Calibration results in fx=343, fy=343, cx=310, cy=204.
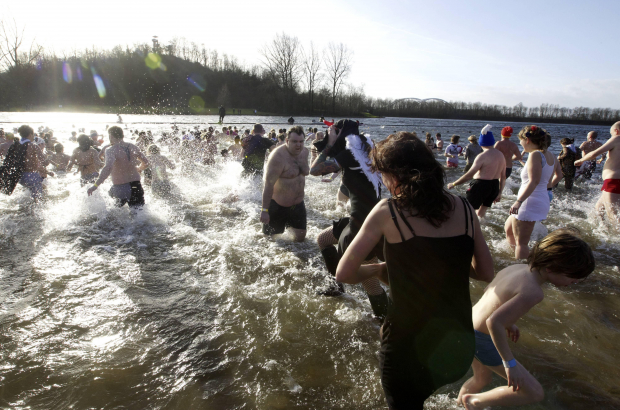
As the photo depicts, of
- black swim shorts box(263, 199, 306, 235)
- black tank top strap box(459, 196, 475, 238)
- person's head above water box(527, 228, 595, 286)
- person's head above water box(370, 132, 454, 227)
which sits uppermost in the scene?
person's head above water box(370, 132, 454, 227)

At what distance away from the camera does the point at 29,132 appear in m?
6.45

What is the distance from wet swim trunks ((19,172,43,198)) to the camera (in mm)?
6680

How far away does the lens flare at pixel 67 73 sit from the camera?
62344 millimetres

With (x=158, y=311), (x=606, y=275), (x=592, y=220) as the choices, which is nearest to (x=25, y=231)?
(x=158, y=311)

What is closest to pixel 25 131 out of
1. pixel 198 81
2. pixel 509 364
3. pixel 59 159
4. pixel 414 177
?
pixel 59 159

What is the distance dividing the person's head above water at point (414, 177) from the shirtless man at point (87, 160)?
7849mm

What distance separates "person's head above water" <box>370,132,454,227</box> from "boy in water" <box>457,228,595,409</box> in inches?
25.9

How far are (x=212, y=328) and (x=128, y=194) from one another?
3619mm

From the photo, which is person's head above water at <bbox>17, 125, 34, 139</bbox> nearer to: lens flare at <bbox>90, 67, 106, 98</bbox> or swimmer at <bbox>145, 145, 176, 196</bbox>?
swimmer at <bbox>145, 145, 176, 196</bbox>

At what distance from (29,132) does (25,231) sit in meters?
1.93

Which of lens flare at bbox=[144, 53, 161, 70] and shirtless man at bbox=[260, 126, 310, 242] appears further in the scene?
lens flare at bbox=[144, 53, 161, 70]

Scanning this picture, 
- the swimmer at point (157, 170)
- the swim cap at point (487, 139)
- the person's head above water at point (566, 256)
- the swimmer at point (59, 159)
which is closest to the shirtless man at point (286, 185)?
the swim cap at point (487, 139)

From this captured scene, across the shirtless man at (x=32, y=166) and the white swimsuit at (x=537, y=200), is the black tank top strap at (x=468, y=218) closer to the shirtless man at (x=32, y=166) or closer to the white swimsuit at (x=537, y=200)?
the white swimsuit at (x=537, y=200)

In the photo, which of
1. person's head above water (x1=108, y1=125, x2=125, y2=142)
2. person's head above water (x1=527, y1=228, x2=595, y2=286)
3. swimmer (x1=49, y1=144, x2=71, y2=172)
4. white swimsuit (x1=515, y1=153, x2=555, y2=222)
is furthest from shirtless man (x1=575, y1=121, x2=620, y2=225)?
swimmer (x1=49, y1=144, x2=71, y2=172)
